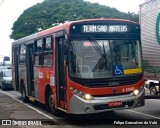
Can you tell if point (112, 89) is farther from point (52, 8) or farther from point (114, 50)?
point (52, 8)

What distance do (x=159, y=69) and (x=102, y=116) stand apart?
2414 mm

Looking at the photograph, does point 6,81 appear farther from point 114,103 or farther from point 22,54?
point 114,103

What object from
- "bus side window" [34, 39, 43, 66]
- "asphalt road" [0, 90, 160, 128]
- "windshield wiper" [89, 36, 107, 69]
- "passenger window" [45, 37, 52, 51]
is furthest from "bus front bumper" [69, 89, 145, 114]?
"bus side window" [34, 39, 43, 66]

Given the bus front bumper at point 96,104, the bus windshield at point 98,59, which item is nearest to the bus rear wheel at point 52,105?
the bus front bumper at point 96,104

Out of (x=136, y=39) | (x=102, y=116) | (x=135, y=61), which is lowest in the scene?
(x=102, y=116)

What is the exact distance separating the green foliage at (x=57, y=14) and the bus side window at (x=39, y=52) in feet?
85.7

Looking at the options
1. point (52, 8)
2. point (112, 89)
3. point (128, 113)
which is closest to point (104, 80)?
point (112, 89)

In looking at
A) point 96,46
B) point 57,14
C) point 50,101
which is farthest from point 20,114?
point 57,14

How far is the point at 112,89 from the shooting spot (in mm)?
9578

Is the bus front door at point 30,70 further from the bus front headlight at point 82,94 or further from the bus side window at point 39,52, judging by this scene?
the bus front headlight at point 82,94

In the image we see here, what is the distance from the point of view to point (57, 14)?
4075 cm

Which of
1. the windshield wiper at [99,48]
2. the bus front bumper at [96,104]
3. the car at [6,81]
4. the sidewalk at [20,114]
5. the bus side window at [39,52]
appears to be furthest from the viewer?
the car at [6,81]

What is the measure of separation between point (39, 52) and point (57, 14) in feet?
92.8

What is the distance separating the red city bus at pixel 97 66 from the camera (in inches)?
371
